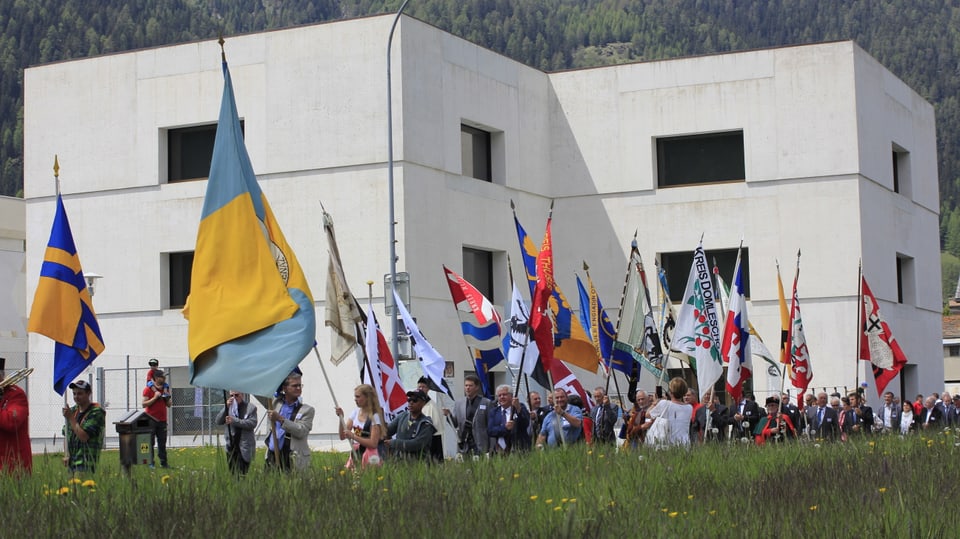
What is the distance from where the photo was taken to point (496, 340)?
116 ft

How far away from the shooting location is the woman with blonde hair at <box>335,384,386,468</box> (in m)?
14.6

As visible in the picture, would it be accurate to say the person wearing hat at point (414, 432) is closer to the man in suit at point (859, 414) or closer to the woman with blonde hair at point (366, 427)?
the woman with blonde hair at point (366, 427)

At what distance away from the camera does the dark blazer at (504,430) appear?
19234 mm

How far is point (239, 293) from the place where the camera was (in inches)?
491

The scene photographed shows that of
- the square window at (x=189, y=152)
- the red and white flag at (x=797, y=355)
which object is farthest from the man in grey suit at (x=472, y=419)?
the square window at (x=189, y=152)

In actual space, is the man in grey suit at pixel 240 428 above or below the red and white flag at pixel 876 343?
below

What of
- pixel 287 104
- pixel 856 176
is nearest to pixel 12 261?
pixel 287 104

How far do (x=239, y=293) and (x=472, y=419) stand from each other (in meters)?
7.75

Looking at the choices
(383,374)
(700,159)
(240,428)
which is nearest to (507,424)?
(383,374)

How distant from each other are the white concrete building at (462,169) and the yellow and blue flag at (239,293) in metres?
A: 19.8

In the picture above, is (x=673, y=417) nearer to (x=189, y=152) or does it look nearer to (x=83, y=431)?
(x=83, y=431)

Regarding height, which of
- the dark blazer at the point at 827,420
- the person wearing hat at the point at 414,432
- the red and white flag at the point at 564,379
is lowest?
the dark blazer at the point at 827,420

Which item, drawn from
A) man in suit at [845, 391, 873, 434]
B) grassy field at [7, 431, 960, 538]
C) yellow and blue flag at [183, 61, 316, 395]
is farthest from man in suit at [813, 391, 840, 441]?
yellow and blue flag at [183, 61, 316, 395]

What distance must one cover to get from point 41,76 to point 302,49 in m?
7.86
